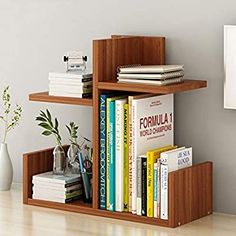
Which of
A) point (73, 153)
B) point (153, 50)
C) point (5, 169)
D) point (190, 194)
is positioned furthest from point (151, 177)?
point (5, 169)

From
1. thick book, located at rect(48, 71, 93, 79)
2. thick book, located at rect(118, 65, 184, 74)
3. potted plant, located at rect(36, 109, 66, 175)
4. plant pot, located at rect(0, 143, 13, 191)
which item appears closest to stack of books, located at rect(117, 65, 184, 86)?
thick book, located at rect(118, 65, 184, 74)

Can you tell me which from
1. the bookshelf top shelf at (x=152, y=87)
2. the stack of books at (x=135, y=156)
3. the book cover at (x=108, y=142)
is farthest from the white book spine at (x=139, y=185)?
the bookshelf top shelf at (x=152, y=87)

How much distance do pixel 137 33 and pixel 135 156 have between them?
453 millimetres

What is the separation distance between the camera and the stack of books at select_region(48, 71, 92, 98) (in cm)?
285

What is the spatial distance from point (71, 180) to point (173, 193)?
1.35 ft

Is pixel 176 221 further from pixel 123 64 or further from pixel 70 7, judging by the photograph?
pixel 70 7

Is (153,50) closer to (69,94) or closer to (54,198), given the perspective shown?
(69,94)

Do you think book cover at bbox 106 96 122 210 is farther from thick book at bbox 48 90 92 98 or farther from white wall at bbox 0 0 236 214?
white wall at bbox 0 0 236 214

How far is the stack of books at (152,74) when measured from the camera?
2719 millimetres

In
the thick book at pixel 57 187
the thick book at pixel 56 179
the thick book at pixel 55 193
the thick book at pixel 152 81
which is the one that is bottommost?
the thick book at pixel 55 193

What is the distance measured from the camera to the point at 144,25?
298 centimetres

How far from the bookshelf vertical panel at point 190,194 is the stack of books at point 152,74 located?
0.27 m

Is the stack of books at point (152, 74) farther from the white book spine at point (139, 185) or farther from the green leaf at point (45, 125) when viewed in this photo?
the green leaf at point (45, 125)

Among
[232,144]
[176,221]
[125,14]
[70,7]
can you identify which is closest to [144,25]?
[125,14]
